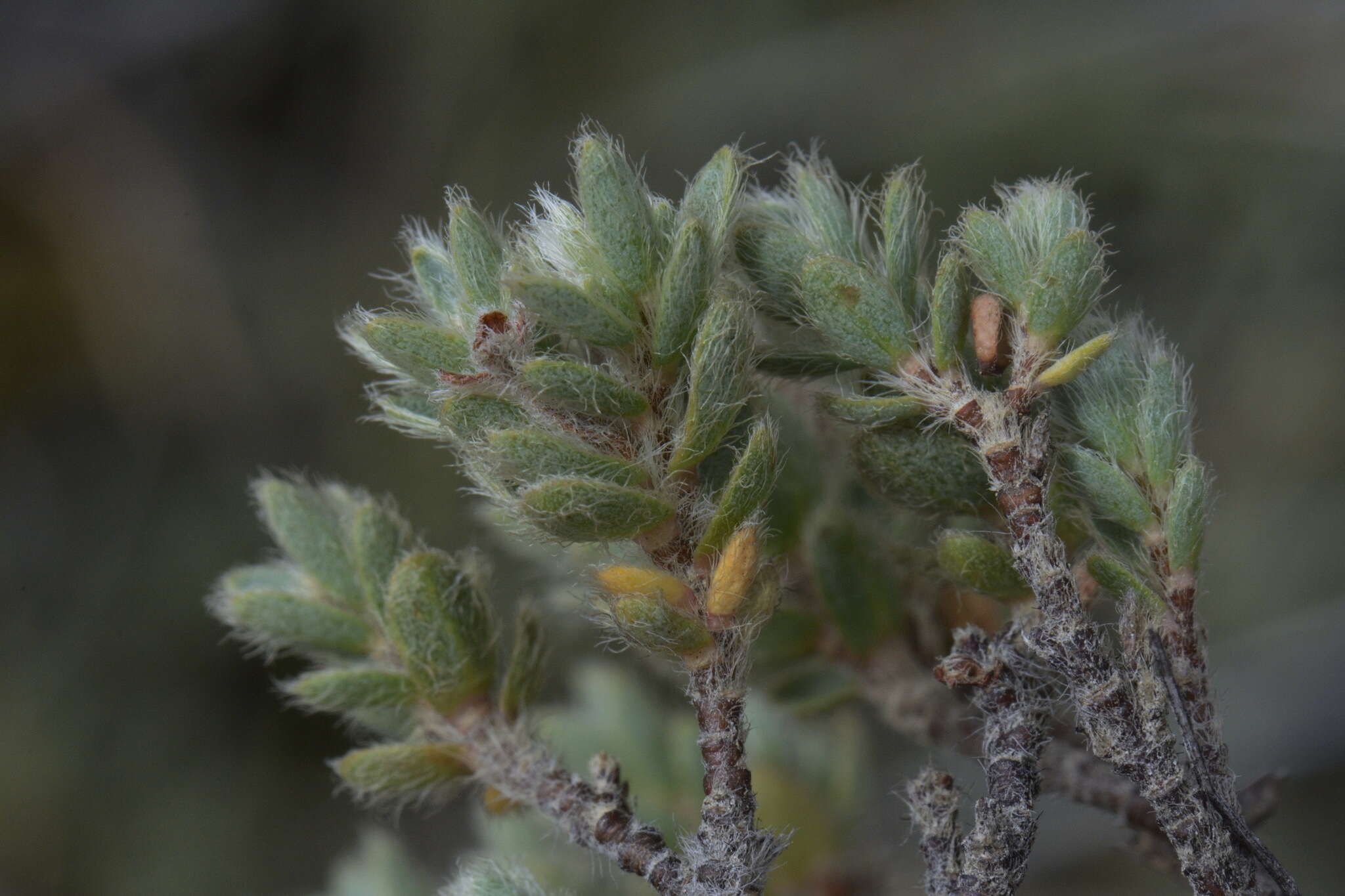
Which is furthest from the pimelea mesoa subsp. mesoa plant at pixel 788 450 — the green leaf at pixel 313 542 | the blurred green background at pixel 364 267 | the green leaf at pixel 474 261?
the blurred green background at pixel 364 267

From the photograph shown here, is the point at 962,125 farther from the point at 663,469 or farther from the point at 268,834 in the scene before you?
the point at 268,834

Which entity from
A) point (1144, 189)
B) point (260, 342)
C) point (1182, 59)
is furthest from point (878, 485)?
point (260, 342)

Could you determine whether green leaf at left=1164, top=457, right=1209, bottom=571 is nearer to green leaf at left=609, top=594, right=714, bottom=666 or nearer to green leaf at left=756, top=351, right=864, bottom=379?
green leaf at left=756, top=351, right=864, bottom=379

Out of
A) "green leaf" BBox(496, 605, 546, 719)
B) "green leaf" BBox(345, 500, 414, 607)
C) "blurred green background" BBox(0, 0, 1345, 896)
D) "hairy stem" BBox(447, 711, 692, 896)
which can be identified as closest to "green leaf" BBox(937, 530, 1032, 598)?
"hairy stem" BBox(447, 711, 692, 896)

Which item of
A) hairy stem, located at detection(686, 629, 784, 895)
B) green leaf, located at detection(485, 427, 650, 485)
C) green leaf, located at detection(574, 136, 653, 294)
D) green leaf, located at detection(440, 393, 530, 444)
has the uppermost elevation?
green leaf, located at detection(574, 136, 653, 294)

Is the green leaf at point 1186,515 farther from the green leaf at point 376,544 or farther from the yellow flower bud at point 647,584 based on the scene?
the green leaf at point 376,544

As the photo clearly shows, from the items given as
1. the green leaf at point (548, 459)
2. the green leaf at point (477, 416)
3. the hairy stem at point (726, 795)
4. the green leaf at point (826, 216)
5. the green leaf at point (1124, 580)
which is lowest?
the hairy stem at point (726, 795)
